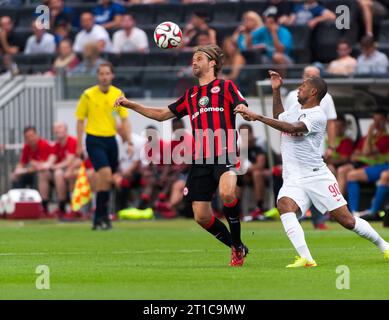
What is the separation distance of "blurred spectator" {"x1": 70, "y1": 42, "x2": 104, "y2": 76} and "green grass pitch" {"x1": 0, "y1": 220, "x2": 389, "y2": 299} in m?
6.01

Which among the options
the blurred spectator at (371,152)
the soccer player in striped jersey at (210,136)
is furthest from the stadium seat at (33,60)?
the soccer player in striped jersey at (210,136)

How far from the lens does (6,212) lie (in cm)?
2342

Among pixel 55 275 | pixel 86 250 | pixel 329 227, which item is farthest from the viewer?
pixel 329 227

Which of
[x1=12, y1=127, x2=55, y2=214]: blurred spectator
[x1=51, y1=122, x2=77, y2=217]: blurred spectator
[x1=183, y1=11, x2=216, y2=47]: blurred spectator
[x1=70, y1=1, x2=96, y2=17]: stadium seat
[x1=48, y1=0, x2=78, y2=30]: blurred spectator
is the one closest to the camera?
[x1=51, y1=122, x2=77, y2=217]: blurred spectator

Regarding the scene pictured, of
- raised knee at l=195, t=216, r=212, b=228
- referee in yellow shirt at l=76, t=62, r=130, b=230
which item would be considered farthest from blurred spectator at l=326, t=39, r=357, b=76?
raised knee at l=195, t=216, r=212, b=228

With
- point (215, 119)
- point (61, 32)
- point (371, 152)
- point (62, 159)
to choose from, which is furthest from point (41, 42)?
point (215, 119)

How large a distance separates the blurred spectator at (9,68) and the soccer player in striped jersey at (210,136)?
13.4 m

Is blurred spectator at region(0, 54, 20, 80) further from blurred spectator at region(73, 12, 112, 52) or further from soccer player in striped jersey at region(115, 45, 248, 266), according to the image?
soccer player in striped jersey at region(115, 45, 248, 266)

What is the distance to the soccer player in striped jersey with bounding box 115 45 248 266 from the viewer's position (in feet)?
41.5

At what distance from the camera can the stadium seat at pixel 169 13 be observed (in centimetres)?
2712

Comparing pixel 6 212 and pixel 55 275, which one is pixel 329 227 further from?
pixel 55 275

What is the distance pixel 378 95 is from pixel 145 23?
694 cm

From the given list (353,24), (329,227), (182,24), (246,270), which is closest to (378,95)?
(353,24)

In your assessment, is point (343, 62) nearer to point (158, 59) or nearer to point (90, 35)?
point (158, 59)
